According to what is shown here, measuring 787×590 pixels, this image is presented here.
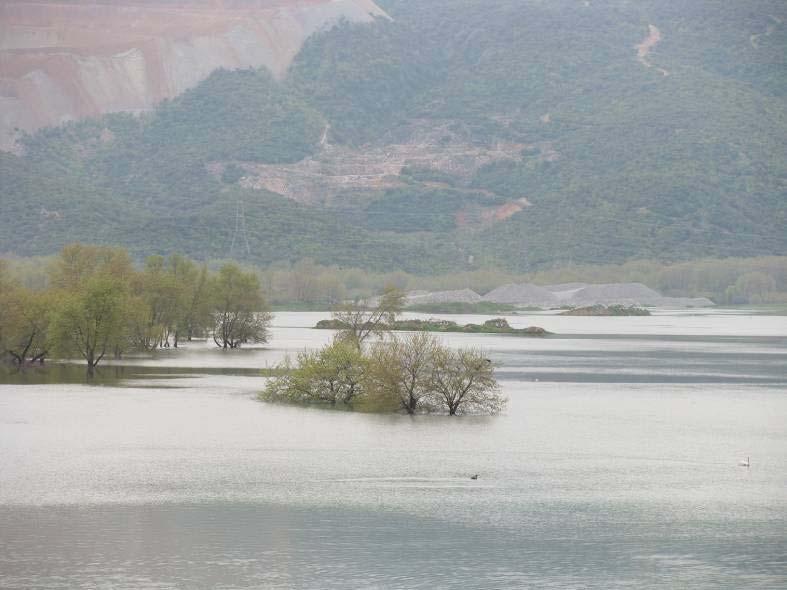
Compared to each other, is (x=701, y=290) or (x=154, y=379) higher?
(x=701, y=290)

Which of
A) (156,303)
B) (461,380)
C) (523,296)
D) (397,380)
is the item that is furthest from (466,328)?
(461,380)

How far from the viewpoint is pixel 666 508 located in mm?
32250

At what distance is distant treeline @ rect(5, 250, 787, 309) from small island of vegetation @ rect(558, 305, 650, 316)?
18776 mm

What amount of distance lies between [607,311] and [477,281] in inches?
1060

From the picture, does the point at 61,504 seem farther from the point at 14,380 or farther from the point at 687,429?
the point at 14,380

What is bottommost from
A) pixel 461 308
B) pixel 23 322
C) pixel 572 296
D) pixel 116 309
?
pixel 23 322

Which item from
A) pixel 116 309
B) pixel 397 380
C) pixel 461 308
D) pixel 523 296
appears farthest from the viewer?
pixel 523 296

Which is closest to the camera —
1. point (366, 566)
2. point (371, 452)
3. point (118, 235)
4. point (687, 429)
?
point (366, 566)

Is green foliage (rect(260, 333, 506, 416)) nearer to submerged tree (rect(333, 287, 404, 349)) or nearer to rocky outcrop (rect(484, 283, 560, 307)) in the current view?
submerged tree (rect(333, 287, 404, 349))

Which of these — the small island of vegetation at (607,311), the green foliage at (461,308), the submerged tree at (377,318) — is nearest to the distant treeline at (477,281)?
the green foliage at (461,308)

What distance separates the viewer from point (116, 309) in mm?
69375

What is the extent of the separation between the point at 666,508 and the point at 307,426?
17313 millimetres

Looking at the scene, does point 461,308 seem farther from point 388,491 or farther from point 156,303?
point 388,491

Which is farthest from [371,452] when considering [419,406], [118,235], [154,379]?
[118,235]
